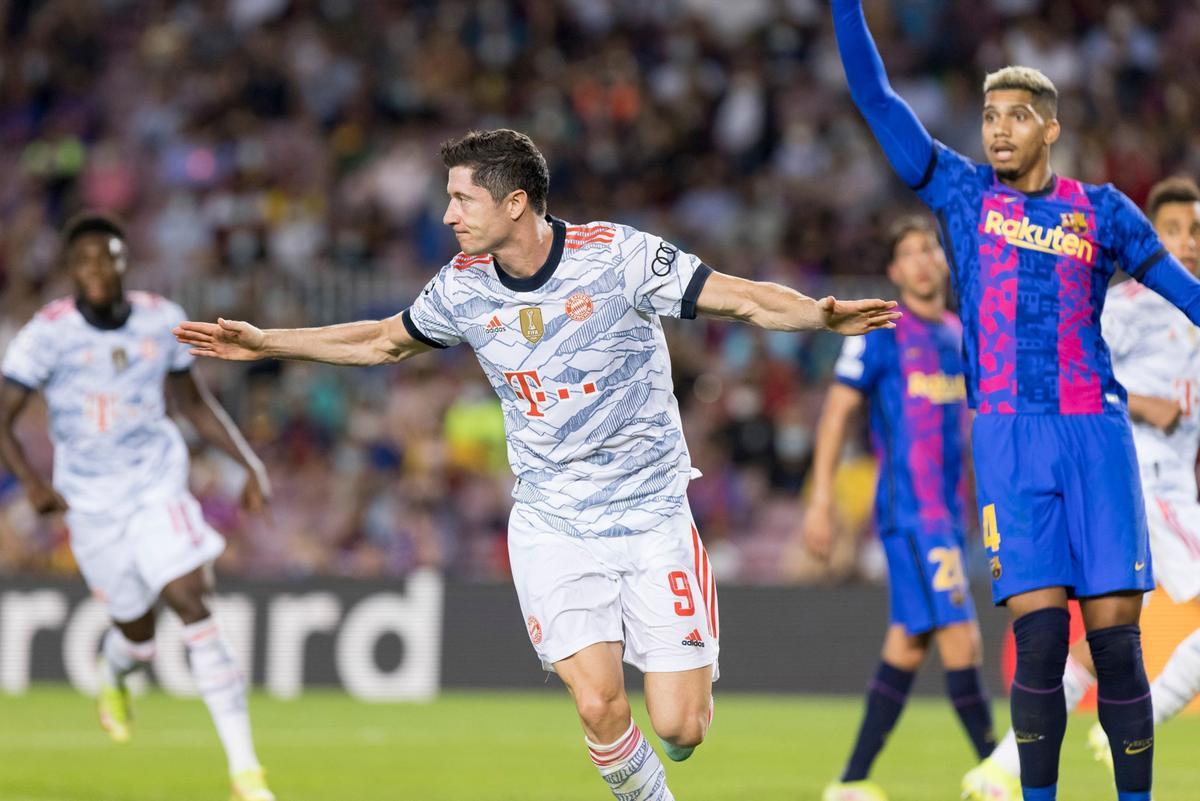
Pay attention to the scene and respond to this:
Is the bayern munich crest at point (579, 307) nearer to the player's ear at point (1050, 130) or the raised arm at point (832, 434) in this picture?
the player's ear at point (1050, 130)

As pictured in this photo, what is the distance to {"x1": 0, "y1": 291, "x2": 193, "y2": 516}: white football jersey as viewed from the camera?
33.0ft

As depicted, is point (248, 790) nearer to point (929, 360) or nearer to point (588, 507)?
point (588, 507)

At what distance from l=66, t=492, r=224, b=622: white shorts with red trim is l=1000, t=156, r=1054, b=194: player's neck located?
475cm

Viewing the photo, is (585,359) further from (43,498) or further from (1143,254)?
(43,498)

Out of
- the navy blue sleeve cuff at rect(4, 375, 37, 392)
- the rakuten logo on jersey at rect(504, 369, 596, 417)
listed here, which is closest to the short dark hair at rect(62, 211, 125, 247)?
the navy blue sleeve cuff at rect(4, 375, 37, 392)

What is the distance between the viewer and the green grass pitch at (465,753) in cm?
952

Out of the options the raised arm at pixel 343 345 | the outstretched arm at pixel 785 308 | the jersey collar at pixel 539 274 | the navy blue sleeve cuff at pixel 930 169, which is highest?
the navy blue sleeve cuff at pixel 930 169

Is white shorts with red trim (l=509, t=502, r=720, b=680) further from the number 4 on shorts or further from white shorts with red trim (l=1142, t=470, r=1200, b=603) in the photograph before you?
white shorts with red trim (l=1142, t=470, r=1200, b=603)

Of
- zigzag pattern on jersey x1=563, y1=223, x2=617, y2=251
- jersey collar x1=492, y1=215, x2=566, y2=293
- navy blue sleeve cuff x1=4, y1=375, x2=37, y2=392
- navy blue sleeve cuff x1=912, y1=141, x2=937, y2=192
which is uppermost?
navy blue sleeve cuff x1=912, y1=141, x2=937, y2=192

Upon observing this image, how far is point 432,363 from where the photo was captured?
18625 millimetres

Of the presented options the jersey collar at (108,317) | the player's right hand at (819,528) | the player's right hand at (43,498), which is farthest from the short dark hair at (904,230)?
the player's right hand at (43,498)

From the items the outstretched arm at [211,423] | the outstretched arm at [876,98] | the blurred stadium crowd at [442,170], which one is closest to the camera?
the outstretched arm at [876,98]

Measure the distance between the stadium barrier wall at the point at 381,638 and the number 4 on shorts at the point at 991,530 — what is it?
345 inches

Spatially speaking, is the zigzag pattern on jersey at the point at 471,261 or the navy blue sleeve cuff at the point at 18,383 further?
the navy blue sleeve cuff at the point at 18,383
